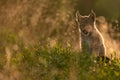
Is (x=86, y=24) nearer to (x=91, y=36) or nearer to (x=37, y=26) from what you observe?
(x=91, y=36)

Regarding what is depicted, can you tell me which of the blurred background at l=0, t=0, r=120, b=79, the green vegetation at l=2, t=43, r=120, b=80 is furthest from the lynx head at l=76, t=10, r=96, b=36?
the green vegetation at l=2, t=43, r=120, b=80

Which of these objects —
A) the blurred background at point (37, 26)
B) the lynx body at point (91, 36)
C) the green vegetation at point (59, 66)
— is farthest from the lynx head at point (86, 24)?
the green vegetation at point (59, 66)

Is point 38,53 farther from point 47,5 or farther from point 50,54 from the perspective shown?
point 47,5

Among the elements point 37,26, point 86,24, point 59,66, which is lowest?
point 37,26

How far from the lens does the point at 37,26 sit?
1347cm

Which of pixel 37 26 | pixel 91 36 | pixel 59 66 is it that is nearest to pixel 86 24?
pixel 91 36

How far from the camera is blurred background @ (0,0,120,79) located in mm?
10430

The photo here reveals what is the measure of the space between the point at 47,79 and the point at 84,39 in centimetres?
389

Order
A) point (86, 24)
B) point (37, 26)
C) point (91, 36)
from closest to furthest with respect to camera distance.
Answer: point (91, 36)
point (86, 24)
point (37, 26)

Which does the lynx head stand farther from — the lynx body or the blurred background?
the blurred background

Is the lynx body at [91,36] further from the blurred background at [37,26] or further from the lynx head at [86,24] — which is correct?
the blurred background at [37,26]

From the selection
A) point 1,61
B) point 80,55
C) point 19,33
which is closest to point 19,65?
point 1,61

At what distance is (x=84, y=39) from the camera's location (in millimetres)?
12336

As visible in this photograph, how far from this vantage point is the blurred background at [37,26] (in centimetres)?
1043
